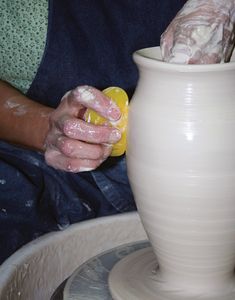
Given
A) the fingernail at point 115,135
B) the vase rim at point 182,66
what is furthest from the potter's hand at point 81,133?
the vase rim at point 182,66

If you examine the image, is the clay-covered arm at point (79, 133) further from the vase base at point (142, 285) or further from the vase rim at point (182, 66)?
the vase base at point (142, 285)

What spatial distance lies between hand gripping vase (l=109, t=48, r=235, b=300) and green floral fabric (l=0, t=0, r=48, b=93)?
1.79ft

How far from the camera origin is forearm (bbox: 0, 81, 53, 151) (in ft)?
5.48

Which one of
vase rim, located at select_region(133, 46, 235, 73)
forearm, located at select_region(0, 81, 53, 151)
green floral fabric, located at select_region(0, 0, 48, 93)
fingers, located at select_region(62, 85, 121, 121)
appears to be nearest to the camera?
vase rim, located at select_region(133, 46, 235, 73)

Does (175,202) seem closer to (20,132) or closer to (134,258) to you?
(134,258)

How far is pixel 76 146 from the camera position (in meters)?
1.38

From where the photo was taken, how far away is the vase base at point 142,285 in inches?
53.5

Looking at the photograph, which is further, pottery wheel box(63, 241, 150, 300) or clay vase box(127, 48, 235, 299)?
pottery wheel box(63, 241, 150, 300)

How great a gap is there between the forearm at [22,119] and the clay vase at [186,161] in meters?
0.38

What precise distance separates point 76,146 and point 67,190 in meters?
0.40

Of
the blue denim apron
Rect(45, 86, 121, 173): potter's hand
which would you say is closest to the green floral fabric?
the blue denim apron

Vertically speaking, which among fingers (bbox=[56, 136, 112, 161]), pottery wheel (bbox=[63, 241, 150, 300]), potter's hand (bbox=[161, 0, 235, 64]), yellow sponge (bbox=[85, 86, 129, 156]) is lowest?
pottery wheel (bbox=[63, 241, 150, 300])

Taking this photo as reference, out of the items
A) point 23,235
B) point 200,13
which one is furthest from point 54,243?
point 200,13

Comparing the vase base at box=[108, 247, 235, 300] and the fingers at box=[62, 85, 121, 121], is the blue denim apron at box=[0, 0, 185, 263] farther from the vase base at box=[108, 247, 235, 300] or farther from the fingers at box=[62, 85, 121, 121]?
the fingers at box=[62, 85, 121, 121]
